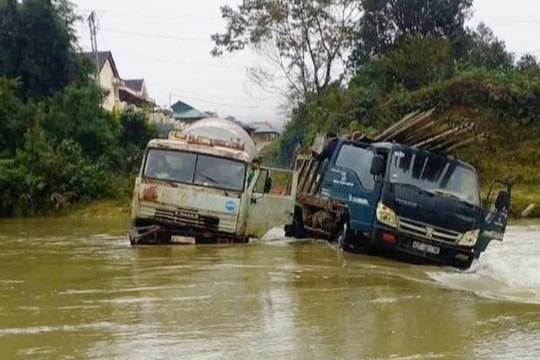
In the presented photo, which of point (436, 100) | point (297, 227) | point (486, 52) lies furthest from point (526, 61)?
point (297, 227)

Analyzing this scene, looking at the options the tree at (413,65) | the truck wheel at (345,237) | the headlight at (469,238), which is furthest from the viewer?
the tree at (413,65)

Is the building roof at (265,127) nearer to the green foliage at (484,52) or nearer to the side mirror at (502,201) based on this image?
the green foliage at (484,52)

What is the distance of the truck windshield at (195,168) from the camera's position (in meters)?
14.8

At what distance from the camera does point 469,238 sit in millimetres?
13117

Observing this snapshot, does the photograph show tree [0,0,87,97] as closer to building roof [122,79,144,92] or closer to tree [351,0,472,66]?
tree [351,0,472,66]

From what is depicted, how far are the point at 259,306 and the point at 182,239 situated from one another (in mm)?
6618

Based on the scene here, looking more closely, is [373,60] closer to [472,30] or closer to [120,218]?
[472,30]

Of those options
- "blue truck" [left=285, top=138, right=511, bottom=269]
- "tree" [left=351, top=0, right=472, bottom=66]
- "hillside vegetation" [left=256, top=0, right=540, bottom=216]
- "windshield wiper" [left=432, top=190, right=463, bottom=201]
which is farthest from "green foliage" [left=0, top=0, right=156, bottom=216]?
"windshield wiper" [left=432, top=190, right=463, bottom=201]

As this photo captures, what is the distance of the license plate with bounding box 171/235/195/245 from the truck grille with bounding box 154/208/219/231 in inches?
10.9

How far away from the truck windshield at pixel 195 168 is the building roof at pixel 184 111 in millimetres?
54111

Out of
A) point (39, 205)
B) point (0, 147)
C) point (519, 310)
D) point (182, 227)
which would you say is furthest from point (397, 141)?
point (0, 147)

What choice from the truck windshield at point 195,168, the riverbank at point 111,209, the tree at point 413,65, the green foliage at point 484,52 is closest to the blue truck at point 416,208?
the truck windshield at point 195,168

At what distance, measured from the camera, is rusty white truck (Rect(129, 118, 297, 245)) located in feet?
48.2

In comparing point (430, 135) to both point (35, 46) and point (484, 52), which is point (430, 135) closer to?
point (35, 46)
